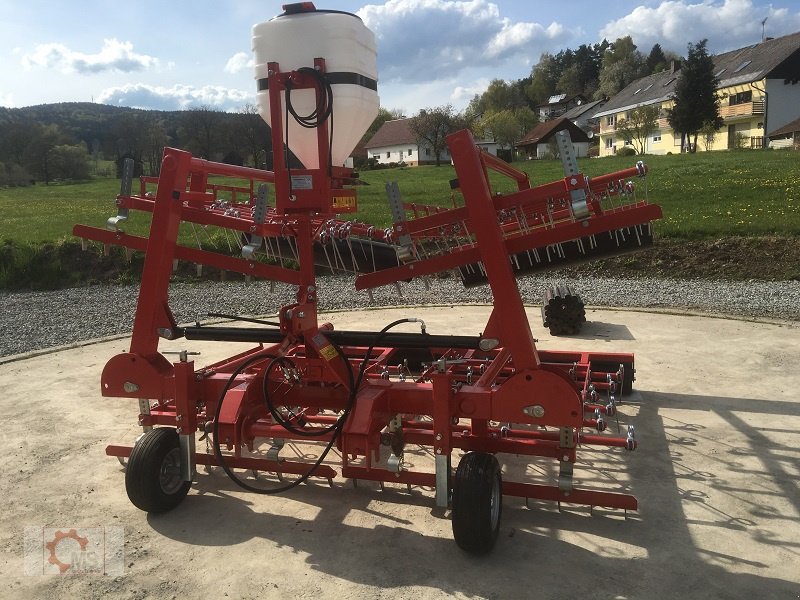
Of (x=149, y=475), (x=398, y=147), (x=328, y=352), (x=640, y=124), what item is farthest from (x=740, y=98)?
(x=149, y=475)

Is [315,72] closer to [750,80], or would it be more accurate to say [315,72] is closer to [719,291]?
[719,291]

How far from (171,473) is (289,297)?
8910 mm

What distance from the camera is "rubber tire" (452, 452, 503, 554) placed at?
3137 mm

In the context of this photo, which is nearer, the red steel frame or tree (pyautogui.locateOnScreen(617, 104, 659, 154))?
the red steel frame

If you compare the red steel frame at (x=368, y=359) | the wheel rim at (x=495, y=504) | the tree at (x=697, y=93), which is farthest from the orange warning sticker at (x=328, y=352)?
the tree at (x=697, y=93)

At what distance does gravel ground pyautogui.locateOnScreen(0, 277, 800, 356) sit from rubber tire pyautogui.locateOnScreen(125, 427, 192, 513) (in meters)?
5.44

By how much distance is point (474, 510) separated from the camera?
124 inches

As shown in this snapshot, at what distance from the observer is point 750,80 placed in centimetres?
4572

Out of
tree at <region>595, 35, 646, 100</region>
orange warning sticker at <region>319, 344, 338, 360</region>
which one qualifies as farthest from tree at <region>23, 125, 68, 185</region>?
tree at <region>595, 35, 646, 100</region>

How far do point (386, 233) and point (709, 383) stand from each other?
3797 millimetres

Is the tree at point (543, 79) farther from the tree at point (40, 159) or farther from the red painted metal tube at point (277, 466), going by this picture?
the red painted metal tube at point (277, 466)

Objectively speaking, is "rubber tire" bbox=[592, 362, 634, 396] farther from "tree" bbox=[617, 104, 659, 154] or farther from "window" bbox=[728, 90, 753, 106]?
"window" bbox=[728, 90, 753, 106]

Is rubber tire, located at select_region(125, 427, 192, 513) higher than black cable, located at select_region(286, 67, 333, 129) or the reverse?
the reverse

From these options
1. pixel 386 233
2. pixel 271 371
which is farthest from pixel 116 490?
pixel 386 233
